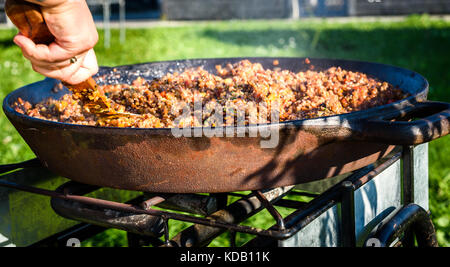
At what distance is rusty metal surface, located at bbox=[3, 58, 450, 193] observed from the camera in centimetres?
138

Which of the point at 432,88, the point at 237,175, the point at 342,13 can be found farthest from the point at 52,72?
the point at 342,13

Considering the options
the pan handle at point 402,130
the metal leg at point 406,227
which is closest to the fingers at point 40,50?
the pan handle at point 402,130

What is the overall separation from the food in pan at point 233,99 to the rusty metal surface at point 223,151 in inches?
8.1

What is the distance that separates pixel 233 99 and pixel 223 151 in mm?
488

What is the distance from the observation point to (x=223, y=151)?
1406 millimetres

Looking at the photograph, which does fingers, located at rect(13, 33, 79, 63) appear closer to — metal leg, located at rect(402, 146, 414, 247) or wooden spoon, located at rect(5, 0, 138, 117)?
wooden spoon, located at rect(5, 0, 138, 117)

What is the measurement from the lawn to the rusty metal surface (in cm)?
237

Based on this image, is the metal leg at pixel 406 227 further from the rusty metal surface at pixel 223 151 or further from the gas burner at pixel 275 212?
the rusty metal surface at pixel 223 151

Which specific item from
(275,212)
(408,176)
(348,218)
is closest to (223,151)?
(275,212)

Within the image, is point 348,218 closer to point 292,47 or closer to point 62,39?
point 62,39

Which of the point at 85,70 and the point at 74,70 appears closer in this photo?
the point at 74,70

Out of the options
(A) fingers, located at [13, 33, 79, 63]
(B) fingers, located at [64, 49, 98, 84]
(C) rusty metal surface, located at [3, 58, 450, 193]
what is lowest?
(C) rusty metal surface, located at [3, 58, 450, 193]

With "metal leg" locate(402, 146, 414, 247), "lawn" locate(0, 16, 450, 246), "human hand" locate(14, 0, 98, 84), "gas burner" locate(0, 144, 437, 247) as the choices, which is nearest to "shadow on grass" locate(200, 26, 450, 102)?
"lawn" locate(0, 16, 450, 246)

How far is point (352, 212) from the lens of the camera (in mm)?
1659
